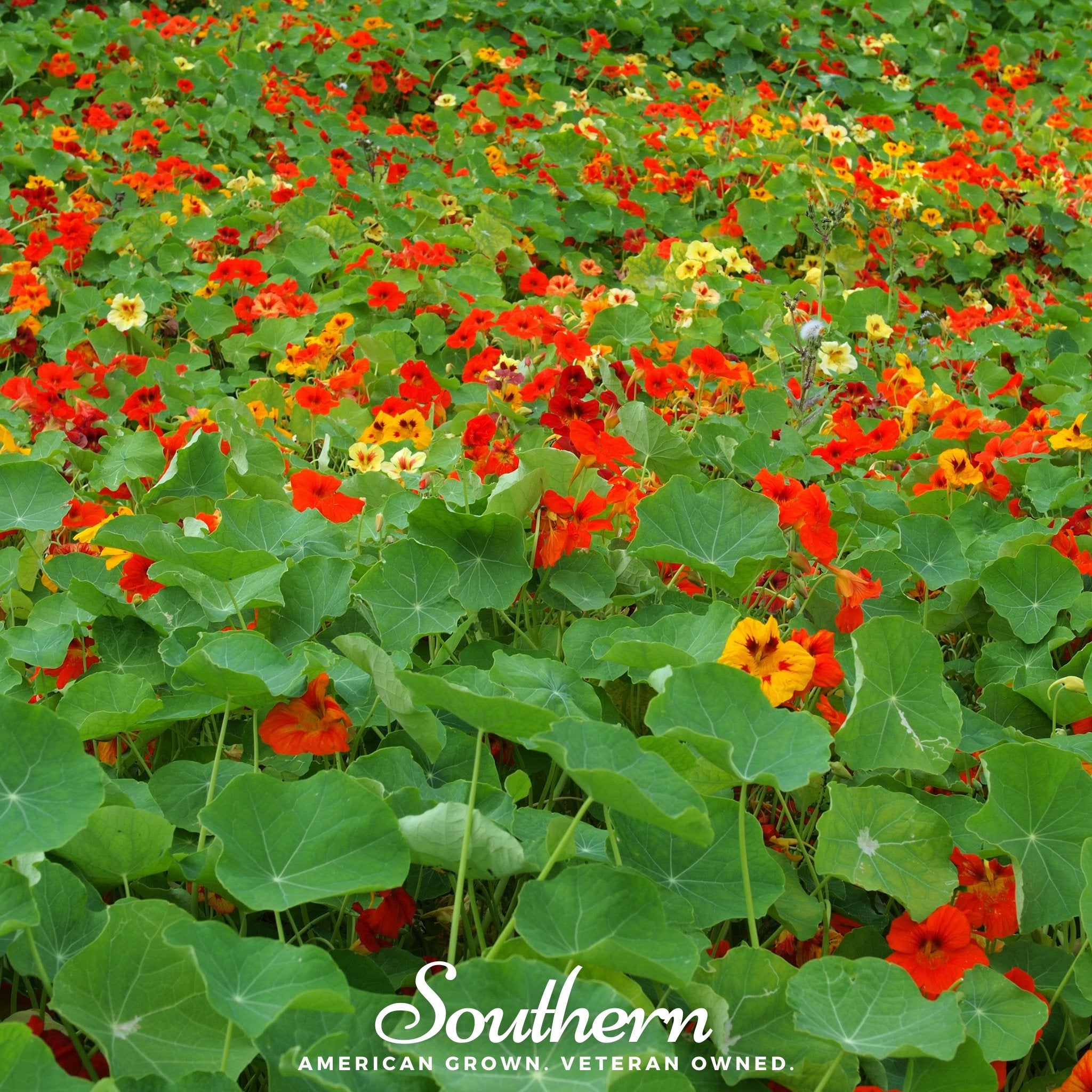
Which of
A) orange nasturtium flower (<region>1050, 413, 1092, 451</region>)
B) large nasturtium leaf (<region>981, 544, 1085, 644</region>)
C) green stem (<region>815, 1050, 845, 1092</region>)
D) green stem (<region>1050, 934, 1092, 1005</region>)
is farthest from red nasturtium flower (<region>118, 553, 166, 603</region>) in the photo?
orange nasturtium flower (<region>1050, 413, 1092, 451</region>)

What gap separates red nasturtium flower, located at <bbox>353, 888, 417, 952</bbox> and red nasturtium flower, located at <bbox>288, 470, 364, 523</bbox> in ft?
2.23

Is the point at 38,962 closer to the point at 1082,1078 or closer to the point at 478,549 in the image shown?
the point at 478,549

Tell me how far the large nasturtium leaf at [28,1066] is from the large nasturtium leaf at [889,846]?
2.45ft

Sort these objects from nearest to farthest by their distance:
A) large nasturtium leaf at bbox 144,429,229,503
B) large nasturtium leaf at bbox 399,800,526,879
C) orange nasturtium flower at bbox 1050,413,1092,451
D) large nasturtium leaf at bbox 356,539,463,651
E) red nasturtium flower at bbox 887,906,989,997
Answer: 1. large nasturtium leaf at bbox 399,800,526,879
2. red nasturtium flower at bbox 887,906,989,997
3. large nasturtium leaf at bbox 356,539,463,651
4. large nasturtium leaf at bbox 144,429,229,503
5. orange nasturtium flower at bbox 1050,413,1092,451

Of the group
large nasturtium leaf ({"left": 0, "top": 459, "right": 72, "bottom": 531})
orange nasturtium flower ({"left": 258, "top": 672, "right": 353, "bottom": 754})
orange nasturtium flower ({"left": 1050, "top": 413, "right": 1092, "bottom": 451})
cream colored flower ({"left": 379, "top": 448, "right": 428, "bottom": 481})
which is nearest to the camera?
orange nasturtium flower ({"left": 258, "top": 672, "right": 353, "bottom": 754})

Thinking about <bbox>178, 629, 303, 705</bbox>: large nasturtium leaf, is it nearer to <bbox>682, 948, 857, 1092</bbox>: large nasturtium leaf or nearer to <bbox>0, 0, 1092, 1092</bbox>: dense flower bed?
<bbox>0, 0, 1092, 1092</bbox>: dense flower bed

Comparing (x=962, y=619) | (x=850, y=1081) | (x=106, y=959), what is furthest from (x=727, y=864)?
(x=962, y=619)

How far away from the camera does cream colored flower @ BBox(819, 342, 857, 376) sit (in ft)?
9.05

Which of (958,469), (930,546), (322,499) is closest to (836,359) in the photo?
(958,469)

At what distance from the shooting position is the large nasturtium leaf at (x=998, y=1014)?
1.05 metres

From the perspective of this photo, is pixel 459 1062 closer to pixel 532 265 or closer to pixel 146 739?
pixel 146 739

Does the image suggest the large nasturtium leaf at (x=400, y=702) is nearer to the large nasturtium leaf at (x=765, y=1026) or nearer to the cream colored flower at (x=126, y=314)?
the large nasturtium leaf at (x=765, y=1026)

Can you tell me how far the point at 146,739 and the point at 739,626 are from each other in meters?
0.74

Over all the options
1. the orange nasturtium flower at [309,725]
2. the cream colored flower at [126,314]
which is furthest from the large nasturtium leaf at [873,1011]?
the cream colored flower at [126,314]
